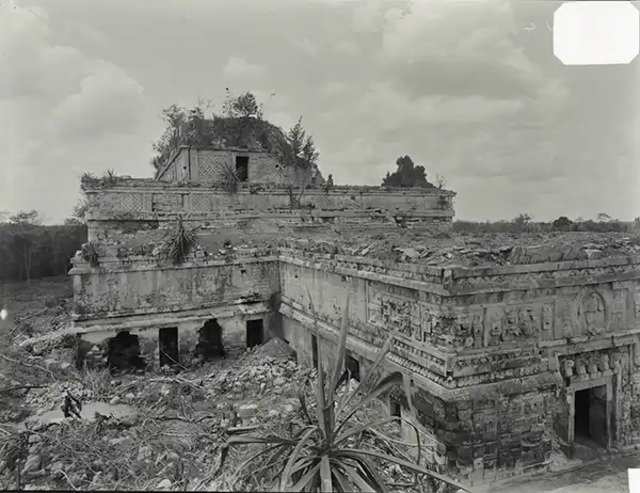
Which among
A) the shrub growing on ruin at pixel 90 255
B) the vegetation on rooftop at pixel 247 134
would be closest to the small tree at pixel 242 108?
the vegetation on rooftop at pixel 247 134

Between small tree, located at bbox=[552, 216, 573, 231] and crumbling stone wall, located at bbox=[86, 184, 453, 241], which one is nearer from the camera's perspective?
small tree, located at bbox=[552, 216, 573, 231]

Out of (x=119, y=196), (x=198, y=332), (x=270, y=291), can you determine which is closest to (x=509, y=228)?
(x=270, y=291)

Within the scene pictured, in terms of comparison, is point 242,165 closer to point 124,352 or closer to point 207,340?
point 207,340

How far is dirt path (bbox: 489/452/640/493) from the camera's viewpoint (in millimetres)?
4219

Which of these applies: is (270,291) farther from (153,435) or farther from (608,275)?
(608,275)

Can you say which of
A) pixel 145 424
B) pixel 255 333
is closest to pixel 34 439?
pixel 145 424

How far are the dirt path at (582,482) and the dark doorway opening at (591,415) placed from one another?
17.5 inches

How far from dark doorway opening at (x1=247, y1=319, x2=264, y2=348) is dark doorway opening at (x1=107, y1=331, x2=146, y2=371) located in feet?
7.50

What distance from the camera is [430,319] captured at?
4.64 meters

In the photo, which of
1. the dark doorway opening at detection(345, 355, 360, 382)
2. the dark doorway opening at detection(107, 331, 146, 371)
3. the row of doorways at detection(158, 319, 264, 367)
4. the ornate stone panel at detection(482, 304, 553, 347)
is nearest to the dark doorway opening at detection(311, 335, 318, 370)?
the dark doorway opening at detection(345, 355, 360, 382)

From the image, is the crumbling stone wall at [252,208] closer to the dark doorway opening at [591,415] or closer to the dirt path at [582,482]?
the dark doorway opening at [591,415]

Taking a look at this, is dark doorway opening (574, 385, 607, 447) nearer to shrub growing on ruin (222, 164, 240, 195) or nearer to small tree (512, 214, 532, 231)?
small tree (512, 214, 532, 231)

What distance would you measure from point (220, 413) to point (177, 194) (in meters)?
8.29

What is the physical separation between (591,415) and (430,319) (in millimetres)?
2455
